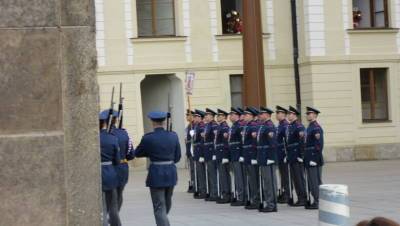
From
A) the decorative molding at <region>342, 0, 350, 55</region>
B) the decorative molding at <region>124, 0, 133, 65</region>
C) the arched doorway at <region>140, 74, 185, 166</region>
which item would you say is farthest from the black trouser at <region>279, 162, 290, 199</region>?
the decorative molding at <region>342, 0, 350, 55</region>

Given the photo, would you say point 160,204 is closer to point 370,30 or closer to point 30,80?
point 30,80

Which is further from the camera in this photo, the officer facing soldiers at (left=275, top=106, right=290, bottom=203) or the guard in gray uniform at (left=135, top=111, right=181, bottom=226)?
the officer facing soldiers at (left=275, top=106, right=290, bottom=203)

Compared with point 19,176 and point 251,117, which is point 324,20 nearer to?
point 251,117

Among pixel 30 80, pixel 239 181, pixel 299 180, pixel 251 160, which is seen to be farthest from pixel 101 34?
→ pixel 30 80

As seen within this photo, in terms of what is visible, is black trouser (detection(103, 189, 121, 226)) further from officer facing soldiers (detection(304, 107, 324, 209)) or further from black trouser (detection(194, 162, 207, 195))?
black trouser (detection(194, 162, 207, 195))

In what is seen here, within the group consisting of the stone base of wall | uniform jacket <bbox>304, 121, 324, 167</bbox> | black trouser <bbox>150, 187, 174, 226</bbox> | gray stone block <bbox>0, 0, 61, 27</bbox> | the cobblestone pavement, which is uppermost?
gray stone block <bbox>0, 0, 61, 27</bbox>

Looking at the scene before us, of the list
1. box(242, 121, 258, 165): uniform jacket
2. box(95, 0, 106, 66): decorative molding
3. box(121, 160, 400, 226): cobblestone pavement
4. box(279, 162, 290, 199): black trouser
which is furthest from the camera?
box(95, 0, 106, 66): decorative molding

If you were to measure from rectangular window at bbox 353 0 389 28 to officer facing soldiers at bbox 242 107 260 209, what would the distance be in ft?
49.6

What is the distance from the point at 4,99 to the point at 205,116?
13.3 metres

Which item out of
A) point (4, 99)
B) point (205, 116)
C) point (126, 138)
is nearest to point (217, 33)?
point (205, 116)

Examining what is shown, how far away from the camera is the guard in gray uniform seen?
12.8 m

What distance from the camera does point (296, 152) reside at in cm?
1830

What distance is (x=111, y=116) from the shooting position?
13531mm

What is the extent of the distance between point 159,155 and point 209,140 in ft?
24.8
